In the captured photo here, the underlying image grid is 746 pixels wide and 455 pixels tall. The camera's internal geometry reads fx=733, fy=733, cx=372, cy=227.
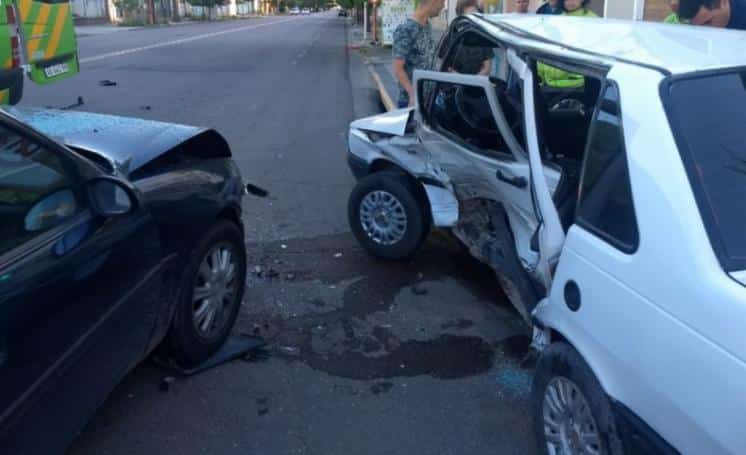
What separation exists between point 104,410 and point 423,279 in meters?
2.36

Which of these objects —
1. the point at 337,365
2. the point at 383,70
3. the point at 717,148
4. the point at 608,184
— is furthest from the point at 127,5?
the point at 717,148

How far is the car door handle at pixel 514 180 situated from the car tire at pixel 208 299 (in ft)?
4.81

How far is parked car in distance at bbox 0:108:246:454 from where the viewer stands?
2.30 meters

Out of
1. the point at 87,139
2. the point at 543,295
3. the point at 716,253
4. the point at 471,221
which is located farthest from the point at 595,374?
the point at 87,139

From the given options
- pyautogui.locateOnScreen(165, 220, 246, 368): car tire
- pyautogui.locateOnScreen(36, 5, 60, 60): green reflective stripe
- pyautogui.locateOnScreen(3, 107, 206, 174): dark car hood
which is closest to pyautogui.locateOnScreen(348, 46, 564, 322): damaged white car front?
pyautogui.locateOnScreen(165, 220, 246, 368): car tire

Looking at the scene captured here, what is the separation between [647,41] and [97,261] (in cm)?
244

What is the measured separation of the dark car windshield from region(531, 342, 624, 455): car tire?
2.19ft

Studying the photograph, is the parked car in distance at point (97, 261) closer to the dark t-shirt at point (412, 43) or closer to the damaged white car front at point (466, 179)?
the damaged white car front at point (466, 179)

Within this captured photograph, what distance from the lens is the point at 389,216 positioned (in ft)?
16.9

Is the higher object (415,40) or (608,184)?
(415,40)

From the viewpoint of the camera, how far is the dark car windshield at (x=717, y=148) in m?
2.14

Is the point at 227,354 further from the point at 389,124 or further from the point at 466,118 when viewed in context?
the point at 389,124

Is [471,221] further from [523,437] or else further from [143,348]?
[143,348]

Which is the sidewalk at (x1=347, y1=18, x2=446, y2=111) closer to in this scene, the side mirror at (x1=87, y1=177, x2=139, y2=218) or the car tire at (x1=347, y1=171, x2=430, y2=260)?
the car tire at (x1=347, y1=171, x2=430, y2=260)
